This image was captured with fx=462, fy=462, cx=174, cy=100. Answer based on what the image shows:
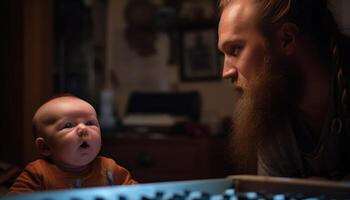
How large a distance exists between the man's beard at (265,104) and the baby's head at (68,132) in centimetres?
31

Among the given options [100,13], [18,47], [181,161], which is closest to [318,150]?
[18,47]

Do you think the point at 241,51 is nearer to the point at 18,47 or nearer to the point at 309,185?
the point at 309,185

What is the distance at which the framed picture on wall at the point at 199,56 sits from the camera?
2639 millimetres

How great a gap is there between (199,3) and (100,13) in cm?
66

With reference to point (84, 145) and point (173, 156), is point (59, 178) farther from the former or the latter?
point (173, 156)

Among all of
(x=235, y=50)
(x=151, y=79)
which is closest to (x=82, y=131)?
(x=235, y=50)

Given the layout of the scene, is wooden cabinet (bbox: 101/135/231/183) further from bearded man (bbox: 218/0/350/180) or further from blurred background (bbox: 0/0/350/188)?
bearded man (bbox: 218/0/350/180)

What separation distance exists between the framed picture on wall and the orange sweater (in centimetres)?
193

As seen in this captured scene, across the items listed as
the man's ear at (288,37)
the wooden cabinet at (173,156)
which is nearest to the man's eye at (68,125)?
the man's ear at (288,37)

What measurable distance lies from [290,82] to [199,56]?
177 cm

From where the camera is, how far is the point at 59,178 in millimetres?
721

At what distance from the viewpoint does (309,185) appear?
63cm

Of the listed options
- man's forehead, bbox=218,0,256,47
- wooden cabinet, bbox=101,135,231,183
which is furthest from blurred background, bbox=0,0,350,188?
man's forehead, bbox=218,0,256,47

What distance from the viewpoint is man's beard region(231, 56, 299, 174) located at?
35.4 inches
